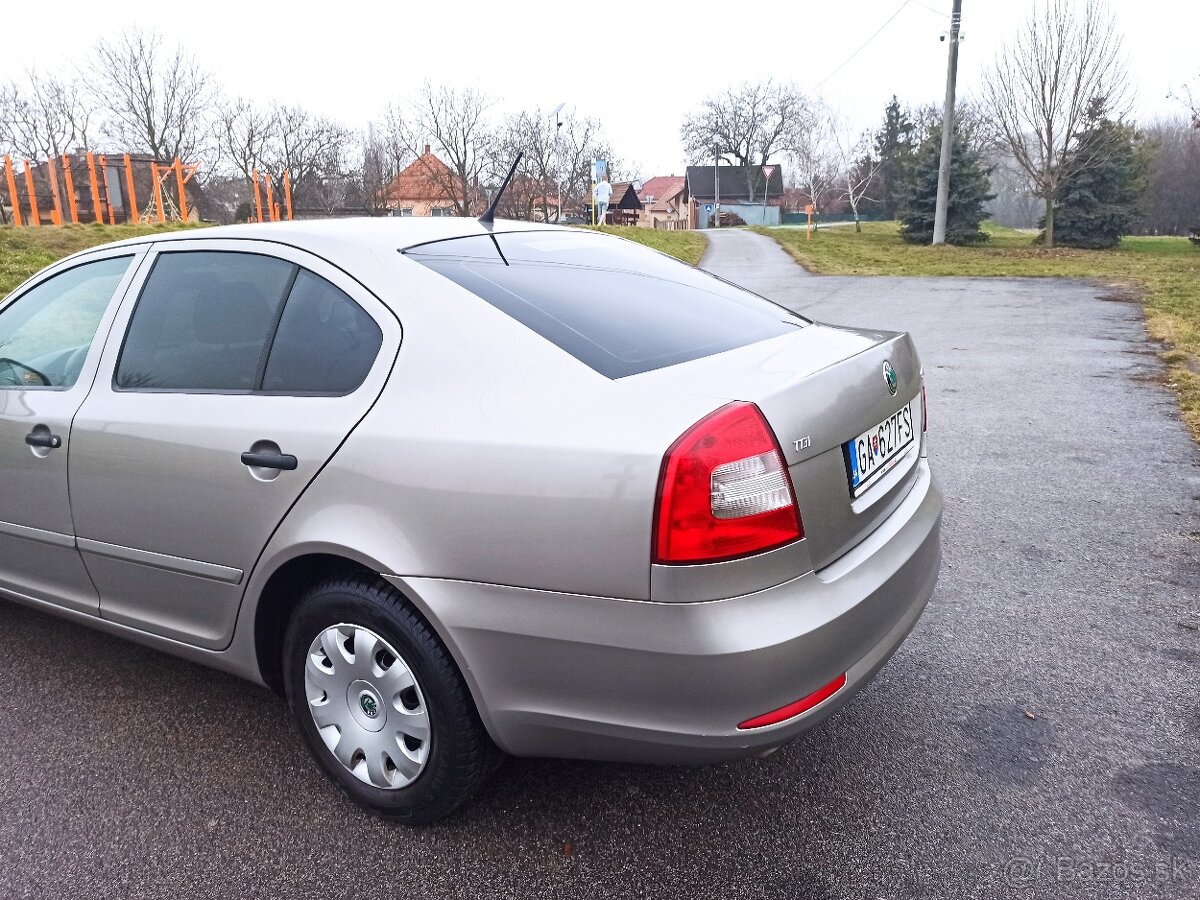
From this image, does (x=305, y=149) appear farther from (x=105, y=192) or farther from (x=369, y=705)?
(x=369, y=705)

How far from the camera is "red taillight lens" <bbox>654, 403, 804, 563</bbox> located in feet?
6.09

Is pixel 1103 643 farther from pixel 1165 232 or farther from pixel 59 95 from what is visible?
pixel 1165 232

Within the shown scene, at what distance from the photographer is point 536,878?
2162mm

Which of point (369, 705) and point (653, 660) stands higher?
point (653, 660)

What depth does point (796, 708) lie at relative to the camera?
1.97 m

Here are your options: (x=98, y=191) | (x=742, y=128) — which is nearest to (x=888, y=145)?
(x=742, y=128)

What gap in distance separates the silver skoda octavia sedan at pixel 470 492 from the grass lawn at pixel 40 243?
31.7 feet

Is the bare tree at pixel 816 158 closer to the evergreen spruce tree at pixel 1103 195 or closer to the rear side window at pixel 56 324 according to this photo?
the evergreen spruce tree at pixel 1103 195

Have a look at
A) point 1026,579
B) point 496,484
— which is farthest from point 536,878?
point 1026,579

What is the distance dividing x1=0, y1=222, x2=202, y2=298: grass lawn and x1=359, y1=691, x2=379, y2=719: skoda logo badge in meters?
10.6

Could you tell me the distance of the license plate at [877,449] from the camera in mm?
2213

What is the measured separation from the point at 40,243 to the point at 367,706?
16.6m

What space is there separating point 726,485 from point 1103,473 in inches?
173

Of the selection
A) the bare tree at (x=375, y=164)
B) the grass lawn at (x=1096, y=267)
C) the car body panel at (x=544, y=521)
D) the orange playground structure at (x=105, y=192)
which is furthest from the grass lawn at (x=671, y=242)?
the car body panel at (x=544, y=521)
